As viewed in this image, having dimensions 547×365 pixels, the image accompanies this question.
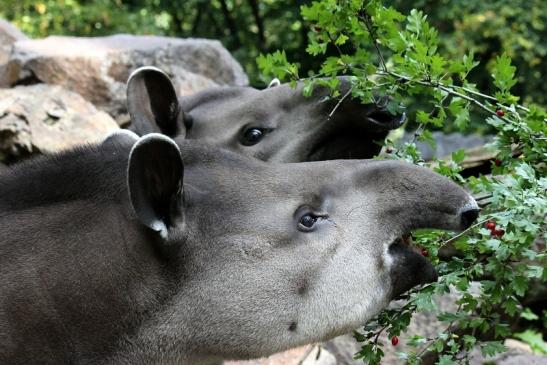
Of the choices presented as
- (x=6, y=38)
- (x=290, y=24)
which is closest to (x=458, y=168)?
(x=6, y=38)

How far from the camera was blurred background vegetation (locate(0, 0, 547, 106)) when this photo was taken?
15.0 meters

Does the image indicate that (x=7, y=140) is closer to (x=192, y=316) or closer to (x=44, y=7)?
(x=192, y=316)

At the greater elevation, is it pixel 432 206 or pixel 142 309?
pixel 432 206

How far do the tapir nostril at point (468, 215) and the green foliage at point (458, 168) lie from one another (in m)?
0.15

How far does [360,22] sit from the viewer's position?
480 cm

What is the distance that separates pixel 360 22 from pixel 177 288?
200cm

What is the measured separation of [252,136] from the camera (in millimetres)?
5938

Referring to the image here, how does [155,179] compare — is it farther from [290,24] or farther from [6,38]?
[290,24]

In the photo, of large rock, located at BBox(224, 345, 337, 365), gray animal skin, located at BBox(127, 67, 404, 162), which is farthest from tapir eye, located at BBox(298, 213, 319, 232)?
large rock, located at BBox(224, 345, 337, 365)

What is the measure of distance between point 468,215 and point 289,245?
2.55 ft

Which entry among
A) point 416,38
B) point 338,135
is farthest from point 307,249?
point 338,135

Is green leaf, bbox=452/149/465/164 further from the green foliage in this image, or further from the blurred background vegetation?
the blurred background vegetation

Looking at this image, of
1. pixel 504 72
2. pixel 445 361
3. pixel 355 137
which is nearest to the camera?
pixel 445 361

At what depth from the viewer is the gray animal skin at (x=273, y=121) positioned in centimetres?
548
